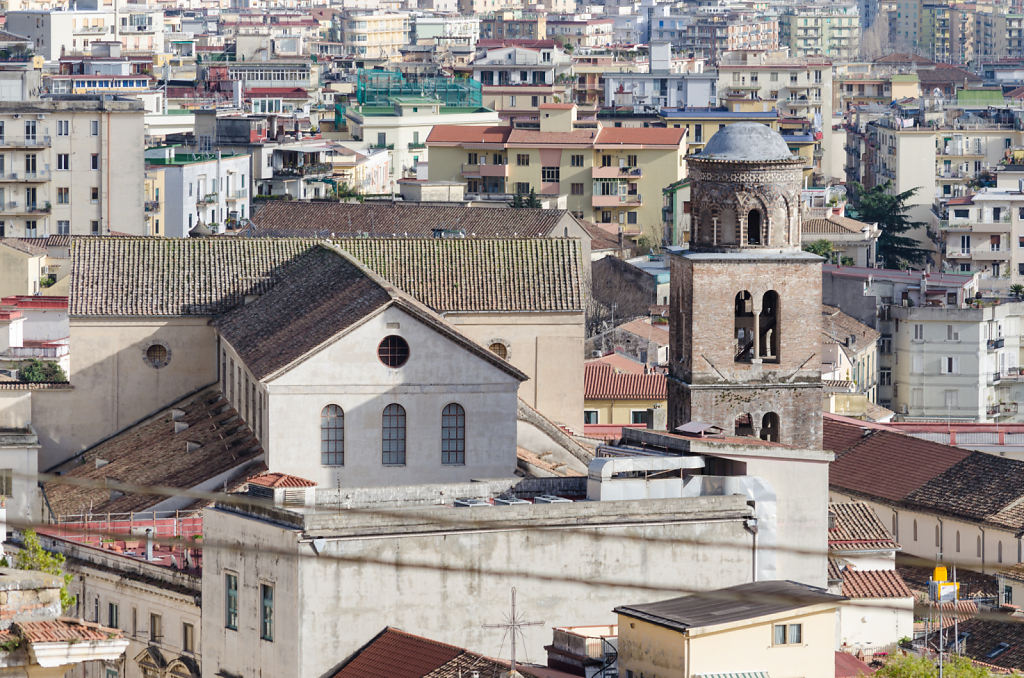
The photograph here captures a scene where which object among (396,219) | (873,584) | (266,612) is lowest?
(873,584)

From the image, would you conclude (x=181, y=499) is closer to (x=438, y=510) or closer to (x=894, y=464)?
(x=438, y=510)

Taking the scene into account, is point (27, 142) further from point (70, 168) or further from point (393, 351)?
point (393, 351)

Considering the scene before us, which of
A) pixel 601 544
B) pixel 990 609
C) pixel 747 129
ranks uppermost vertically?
pixel 747 129

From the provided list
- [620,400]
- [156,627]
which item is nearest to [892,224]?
[620,400]

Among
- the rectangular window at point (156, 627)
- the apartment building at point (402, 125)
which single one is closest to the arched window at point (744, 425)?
the rectangular window at point (156, 627)

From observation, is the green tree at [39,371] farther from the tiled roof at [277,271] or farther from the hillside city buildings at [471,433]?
the tiled roof at [277,271]

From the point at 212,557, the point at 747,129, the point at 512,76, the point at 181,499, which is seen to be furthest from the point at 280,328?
the point at 512,76

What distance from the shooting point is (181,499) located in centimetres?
5381

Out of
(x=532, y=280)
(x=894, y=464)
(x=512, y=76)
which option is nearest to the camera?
(x=532, y=280)

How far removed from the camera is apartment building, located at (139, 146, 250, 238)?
114m

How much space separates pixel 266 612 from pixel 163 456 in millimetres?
17082

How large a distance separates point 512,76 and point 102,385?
371ft

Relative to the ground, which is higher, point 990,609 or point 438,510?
point 438,510

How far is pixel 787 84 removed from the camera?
191750mm
